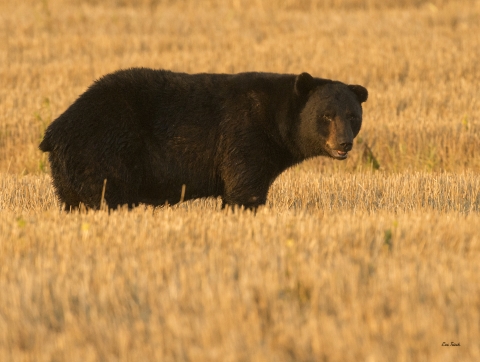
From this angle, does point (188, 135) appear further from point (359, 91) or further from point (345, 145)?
point (359, 91)

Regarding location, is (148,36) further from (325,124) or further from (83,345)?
(83,345)

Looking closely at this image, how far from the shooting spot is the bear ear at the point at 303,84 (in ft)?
21.8

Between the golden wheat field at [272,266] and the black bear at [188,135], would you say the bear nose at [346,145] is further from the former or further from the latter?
the golden wheat field at [272,266]

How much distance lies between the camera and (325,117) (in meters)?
6.67

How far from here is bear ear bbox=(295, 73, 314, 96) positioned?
6648mm

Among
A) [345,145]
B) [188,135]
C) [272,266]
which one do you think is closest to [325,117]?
[345,145]

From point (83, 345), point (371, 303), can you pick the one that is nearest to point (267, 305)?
point (371, 303)

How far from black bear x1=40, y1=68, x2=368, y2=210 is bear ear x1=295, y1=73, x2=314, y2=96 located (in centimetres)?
1

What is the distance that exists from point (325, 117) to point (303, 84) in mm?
340

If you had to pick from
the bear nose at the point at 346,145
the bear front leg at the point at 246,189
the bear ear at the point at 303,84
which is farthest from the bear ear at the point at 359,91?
the bear front leg at the point at 246,189

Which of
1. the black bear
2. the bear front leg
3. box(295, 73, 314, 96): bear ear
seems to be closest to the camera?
the black bear

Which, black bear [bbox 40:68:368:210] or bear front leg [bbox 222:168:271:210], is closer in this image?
black bear [bbox 40:68:368:210]

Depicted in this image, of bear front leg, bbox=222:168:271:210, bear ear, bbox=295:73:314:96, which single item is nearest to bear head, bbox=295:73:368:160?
bear ear, bbox=295:73:314:96

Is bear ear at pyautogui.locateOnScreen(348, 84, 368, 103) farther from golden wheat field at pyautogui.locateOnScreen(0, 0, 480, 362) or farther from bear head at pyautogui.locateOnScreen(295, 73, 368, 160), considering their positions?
golden wheat field at pyautogui.locateOnScreen(0, 0, 480, 362)
